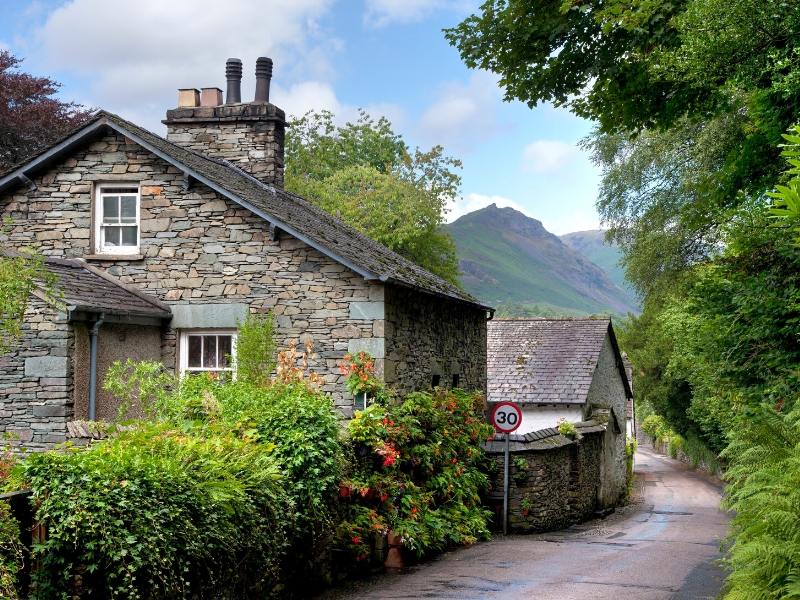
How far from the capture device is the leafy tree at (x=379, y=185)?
43.0m

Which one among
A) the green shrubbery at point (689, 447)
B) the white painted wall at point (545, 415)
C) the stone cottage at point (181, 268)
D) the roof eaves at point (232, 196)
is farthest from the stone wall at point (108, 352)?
the green shrubbery at point (689, 447)

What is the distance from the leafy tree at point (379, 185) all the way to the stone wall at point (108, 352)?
2536 cm

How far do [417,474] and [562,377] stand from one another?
585 inches

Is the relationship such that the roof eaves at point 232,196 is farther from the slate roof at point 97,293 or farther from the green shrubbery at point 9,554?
the green shrubbery at point 9,554

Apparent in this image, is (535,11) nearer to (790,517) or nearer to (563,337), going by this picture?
(790,517)

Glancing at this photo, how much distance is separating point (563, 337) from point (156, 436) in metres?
23.2

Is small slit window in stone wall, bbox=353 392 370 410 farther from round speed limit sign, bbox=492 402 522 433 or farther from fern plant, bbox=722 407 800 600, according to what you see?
fern plant, bbox=722 407 800 600

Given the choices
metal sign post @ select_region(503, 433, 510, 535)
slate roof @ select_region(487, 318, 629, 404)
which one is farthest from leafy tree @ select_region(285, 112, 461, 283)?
metal sign post @ select_region(503, 433, 510, 535)

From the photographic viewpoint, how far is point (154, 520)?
7473mm

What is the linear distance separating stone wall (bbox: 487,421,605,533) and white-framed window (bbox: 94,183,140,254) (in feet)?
27.3

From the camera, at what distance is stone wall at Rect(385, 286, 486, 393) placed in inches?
618

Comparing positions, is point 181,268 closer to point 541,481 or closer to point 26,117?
point 541,481

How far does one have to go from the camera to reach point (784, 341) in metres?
11.4

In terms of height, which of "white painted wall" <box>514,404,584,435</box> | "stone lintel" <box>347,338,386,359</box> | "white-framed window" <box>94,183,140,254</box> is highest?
"white-framed window" <box>94,183,140,254</box>
